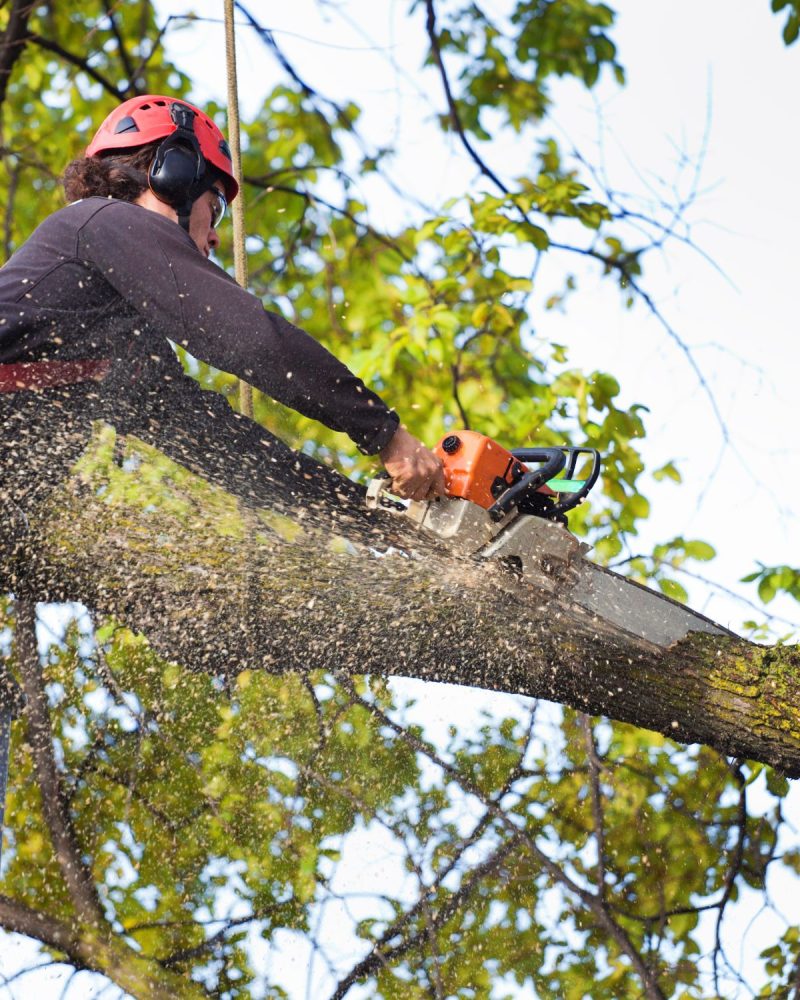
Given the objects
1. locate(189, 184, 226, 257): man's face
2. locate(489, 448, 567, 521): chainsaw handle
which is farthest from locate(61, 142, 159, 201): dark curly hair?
locate(489, 448, 567, 521): chainsaw handle

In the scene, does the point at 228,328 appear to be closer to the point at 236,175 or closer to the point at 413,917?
the point at 236,175

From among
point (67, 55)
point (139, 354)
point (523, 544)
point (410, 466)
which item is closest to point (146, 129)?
point (139, 354)

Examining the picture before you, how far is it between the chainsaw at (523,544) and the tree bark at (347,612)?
4 centimetres

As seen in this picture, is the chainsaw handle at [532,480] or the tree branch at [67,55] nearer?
the chainsaw handle at [532,480]

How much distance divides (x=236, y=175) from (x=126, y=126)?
0.36m

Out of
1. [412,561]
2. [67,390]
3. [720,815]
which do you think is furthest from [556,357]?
[67,390]

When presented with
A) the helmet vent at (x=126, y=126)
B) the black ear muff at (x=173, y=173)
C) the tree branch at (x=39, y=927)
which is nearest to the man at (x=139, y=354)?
the black ear muff at (x=173, y=173)

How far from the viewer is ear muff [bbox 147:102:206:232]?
2.85 metres

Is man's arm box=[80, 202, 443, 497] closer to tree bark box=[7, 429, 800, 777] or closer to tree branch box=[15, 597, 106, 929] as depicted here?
tree bark box=[7, 429, 800, 777]

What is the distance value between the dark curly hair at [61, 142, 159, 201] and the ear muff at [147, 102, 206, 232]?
62 millimetres

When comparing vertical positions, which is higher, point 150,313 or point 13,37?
point 13,37

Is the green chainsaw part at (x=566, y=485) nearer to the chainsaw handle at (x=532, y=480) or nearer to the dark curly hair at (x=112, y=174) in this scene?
the chainsaw handle at (x=532, y=480)

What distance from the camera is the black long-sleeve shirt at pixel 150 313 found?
247cm

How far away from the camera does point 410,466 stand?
2.59m
